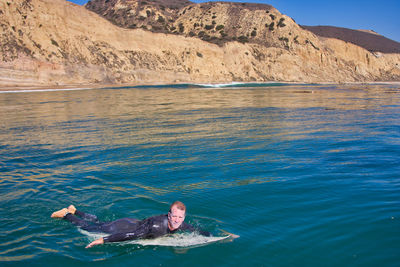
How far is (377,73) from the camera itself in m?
89.2

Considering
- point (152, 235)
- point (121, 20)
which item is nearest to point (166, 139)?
point (152, 235)

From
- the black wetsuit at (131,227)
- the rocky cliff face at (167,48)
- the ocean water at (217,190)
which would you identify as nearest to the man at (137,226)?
the black wetsuit at (131,227)

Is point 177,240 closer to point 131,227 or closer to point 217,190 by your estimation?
point 131,227

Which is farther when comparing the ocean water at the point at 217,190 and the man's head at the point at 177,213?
the man's head at the point at 177,213

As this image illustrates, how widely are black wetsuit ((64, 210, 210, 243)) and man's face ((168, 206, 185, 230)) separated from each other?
251mm

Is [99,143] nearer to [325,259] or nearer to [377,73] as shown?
[325,259]

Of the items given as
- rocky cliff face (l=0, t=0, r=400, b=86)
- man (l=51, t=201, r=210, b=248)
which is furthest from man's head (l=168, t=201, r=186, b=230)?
rocky cliff face (l=0, t=0, r=400, b=86)

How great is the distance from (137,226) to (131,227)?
112 millimetres

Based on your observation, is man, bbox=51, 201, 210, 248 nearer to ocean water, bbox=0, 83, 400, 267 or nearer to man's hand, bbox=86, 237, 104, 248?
man's hand, bbox=86, 237, 104, 248

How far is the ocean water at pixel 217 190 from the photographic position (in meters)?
5.21

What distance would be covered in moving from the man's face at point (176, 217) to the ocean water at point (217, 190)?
401mm

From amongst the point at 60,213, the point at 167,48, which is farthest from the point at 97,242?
the point at 167,48

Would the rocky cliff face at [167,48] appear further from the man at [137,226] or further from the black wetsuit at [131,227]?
the black wetsuit at [131,227]

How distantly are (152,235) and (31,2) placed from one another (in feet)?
189
